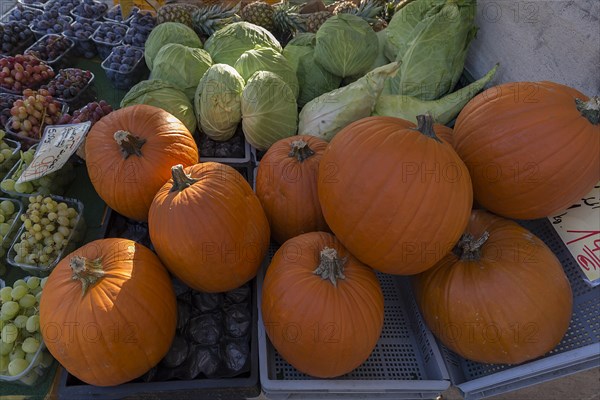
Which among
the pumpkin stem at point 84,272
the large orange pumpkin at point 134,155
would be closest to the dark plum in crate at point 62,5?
the large orange pumpkin at point 134,155

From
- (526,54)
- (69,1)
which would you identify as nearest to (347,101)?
(526,54)

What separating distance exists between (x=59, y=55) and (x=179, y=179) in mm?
2274

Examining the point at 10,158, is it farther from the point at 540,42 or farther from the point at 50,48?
the point at 540,42

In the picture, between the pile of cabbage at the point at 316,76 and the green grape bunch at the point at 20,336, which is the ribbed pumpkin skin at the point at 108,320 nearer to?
the green grape bunch at the point at 20,336

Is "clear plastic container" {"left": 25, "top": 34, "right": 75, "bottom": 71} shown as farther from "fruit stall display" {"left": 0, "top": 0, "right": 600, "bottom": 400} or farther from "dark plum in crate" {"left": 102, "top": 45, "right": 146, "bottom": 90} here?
"fruit stall display" {"left": 0, "top": 0, "right": 600, "bottom": 400}

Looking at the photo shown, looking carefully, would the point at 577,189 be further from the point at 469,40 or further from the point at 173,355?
the point at 173,355

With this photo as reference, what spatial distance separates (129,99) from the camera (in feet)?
6.90

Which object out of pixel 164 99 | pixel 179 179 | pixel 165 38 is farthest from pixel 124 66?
pixel 179 179

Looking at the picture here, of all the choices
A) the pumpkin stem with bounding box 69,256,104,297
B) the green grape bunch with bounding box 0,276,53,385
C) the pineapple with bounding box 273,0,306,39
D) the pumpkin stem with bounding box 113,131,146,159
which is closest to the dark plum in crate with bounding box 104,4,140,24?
the pineapple with bounding box 273,0,306,39

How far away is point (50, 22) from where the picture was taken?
3.16 metres

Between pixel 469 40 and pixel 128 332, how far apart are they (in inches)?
97.6

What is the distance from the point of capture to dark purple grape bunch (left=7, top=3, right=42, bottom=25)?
3.19 m

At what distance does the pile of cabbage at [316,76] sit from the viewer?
1.99 meters

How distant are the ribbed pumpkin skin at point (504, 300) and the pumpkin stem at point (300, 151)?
0.69 meters
